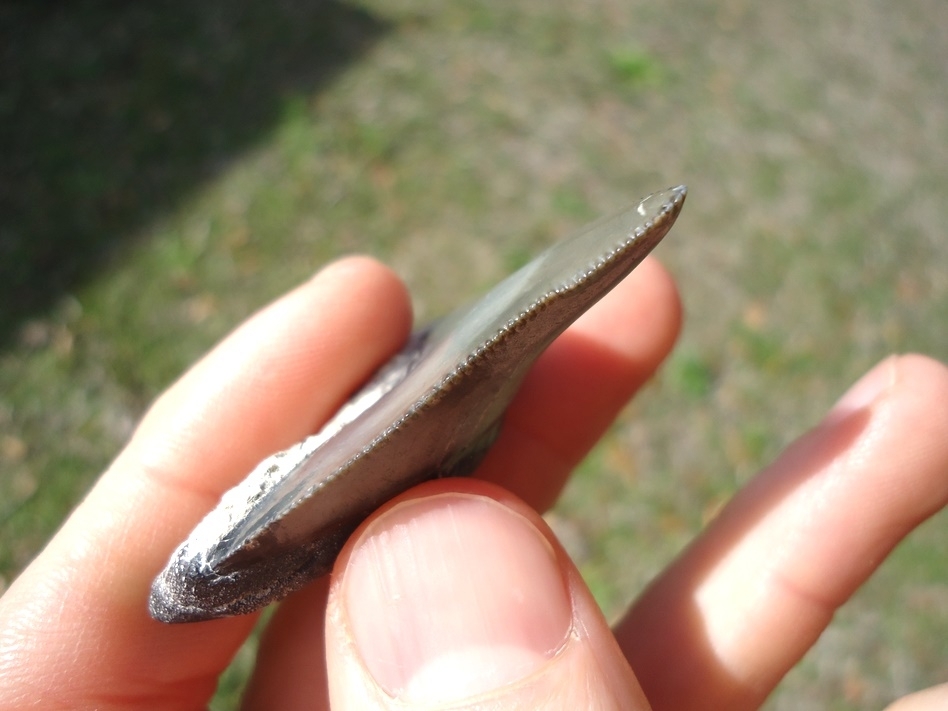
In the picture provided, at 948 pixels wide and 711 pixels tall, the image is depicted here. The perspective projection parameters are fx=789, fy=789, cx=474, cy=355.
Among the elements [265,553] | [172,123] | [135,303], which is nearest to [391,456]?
[265,553]

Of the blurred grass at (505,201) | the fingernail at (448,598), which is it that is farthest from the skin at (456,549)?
the blurred grass at (505,201)

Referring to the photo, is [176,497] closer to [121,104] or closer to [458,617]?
[458,617]

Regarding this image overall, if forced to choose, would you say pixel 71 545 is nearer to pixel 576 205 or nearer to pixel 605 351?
pixel 605 351

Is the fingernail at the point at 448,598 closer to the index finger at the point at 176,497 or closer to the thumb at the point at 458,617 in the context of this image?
the thumb at the point at 458,617

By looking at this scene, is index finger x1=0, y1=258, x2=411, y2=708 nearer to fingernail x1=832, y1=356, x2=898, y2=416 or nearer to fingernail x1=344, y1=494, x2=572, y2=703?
fingernail x1=344, y1=494, x2=572, y2=703

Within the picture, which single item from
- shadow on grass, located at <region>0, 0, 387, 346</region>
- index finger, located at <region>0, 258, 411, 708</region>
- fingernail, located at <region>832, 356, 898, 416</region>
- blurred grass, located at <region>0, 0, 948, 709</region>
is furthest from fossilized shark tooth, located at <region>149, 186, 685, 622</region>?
shadow on grass, located at <region>0, 0, 387, 346</region>
